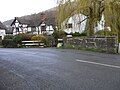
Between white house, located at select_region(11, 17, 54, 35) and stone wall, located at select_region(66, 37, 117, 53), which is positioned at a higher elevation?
white house, located at select_region(11, 17, 54, 35)

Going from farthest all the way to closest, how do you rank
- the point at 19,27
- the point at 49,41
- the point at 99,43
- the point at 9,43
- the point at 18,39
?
the point at 19,27 → the point at 49,41 → the point at 18,39 → the point at 9,43 → the point at 99,43

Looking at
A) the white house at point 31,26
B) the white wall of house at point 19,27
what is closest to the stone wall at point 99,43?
the white house at point 31,26

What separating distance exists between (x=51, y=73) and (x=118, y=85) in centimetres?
309

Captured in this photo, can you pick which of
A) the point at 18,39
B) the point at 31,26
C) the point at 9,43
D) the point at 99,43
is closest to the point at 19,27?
the point at 31,26

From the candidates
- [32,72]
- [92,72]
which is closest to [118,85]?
[92,72]

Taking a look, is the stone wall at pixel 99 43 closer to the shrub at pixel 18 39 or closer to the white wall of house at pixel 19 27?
the shrub at pixel 18 39

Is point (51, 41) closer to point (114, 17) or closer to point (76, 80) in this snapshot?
point (114, 17)

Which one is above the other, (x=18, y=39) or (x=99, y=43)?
(x=18, y=39)

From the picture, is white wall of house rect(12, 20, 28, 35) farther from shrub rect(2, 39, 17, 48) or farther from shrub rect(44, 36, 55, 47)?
shrub rect(44, 36, 55, 47)

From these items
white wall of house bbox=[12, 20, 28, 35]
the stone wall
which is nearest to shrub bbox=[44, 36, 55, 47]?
the stone wall

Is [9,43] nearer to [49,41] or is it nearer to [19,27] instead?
[49,41]

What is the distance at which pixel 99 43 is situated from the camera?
24203 millimetres

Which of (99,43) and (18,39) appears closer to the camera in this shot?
(99,43)

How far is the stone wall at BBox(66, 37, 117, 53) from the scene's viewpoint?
22.2m
